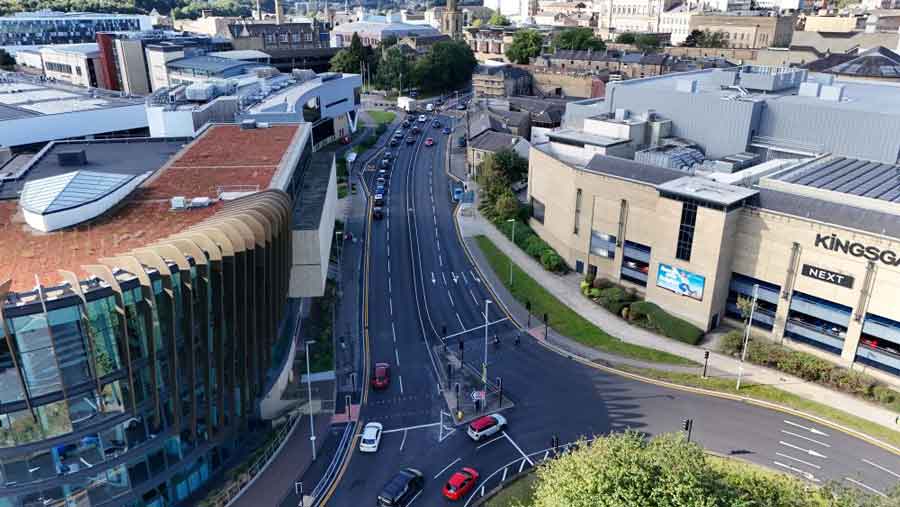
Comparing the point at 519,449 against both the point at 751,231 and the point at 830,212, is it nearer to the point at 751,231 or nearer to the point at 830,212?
the point at 751,231

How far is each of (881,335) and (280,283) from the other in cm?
4664

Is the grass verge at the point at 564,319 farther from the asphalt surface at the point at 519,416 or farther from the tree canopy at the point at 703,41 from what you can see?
the tree canopy at the point at 703,41

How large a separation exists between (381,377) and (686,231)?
102 ft

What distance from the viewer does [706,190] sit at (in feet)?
188

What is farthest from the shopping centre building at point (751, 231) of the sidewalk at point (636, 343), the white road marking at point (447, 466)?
the white road marking at point (447, 466)

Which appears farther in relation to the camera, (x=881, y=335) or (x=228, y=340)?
(x=881, y=335)

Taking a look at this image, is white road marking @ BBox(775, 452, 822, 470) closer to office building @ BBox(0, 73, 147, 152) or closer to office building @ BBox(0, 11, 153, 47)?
office building @ BBox(0, 73, 147, 152)

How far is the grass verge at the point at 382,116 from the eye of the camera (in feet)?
495

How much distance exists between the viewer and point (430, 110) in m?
162

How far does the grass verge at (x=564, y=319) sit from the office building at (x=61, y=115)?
200 feet

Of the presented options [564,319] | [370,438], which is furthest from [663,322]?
[370,438]

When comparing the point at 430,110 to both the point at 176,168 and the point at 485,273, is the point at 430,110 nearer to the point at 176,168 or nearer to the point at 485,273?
the point at 485,273

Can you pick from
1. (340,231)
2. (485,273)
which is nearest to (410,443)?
(485,273)

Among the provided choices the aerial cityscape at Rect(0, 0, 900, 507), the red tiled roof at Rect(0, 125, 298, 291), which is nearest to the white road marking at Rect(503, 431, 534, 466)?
the aerial cityscape at Rect(0, 0, 900, 507)
